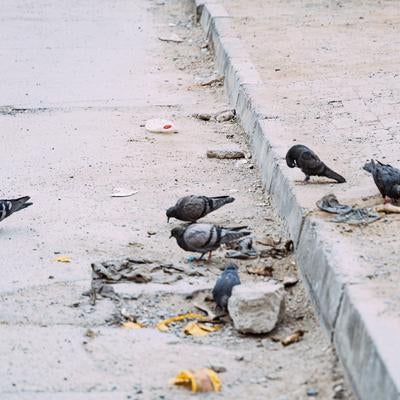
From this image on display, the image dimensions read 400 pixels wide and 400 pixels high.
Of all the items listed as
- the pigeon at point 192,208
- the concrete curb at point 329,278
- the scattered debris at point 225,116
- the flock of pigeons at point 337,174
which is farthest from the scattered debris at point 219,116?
the pigeon at point 192,208

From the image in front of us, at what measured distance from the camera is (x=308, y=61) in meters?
10.8

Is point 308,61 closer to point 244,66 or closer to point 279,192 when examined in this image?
point 244,66

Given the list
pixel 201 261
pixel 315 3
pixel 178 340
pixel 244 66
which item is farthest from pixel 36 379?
pixel 315 3

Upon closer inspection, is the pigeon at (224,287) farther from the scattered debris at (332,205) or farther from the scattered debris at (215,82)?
the scattered debris at (215,82)

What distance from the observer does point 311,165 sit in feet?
23.2

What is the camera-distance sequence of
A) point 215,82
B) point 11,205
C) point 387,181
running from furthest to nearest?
point 215,82, point 11,205, point 387,181

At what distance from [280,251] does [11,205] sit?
5.64 feet

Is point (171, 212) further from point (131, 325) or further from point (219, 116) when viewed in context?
point (219, 116)

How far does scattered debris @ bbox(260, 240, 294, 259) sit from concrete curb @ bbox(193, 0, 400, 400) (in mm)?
77

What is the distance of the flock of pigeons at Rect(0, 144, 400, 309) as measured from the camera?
602cm

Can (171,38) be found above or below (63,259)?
below

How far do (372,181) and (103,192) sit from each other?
1.91 meters

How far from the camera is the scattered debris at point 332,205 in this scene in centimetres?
647

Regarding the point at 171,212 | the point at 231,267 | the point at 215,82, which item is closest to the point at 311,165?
the point at 171,212
